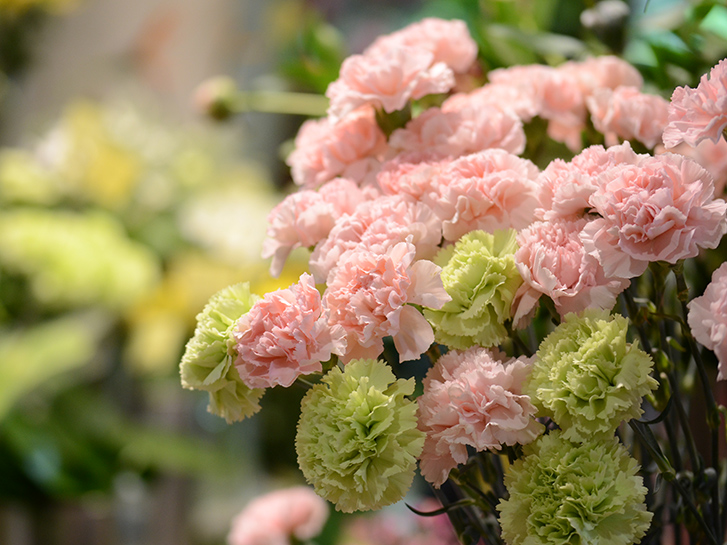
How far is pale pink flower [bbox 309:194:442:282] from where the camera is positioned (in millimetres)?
195

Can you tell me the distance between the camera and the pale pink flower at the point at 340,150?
26 centimetres

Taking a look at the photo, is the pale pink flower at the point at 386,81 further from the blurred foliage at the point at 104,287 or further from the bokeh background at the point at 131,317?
the blurred foliage at the point at 104,287

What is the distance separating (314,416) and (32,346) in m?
0.65

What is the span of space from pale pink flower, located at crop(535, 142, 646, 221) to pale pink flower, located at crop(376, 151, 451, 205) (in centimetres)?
4

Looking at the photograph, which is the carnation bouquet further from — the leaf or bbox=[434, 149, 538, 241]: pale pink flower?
the leaf

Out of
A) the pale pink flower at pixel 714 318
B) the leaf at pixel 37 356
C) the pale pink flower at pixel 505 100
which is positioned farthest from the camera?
the leaf at pixel 37 356

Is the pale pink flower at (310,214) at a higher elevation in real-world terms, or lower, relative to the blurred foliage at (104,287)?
higher

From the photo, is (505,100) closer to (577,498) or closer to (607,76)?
(607,76)

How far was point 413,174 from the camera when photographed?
0.72ft

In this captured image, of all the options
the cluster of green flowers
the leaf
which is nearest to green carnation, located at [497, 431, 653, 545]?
the cluster of green flowers

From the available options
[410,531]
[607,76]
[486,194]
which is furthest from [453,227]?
[410,531]

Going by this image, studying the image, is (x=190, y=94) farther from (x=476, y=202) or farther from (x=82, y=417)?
(x=476, y=202)

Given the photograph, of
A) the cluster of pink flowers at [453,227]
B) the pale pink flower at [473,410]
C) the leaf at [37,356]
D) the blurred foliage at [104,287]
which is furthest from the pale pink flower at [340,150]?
the leaf at [37,356]

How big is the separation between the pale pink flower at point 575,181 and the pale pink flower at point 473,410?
0.05 m
